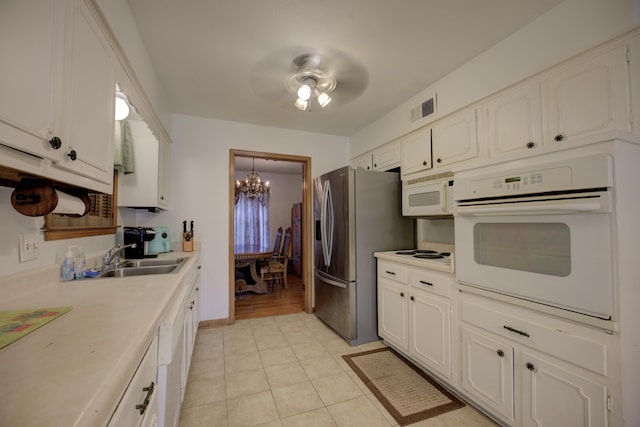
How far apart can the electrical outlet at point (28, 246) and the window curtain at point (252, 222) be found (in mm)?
5135

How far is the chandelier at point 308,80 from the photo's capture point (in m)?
2.01

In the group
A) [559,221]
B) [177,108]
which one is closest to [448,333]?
[559,221]

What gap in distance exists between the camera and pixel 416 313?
2.11 m

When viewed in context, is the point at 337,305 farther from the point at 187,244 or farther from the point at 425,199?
the point at 187,244

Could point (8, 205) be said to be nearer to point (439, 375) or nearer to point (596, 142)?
point (596, 142)

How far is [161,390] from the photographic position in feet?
3.26

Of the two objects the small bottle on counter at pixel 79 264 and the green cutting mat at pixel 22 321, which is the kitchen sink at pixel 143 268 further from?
the green cutting mat at pixel 22 321

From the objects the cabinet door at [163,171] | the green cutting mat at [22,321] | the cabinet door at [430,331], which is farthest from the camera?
the cabinet door at [163,171]

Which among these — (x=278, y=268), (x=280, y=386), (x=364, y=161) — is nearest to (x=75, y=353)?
(x=280, y=386)

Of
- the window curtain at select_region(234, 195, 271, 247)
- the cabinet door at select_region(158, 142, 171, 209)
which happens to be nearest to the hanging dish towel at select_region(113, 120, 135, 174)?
the cabinet door at select_region(158, 142, 171, 209)

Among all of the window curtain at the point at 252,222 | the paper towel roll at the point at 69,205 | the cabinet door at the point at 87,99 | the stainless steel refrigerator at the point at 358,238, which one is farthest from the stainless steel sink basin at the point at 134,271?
the window curtain at the point at 252,222

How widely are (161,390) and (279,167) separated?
536 cm

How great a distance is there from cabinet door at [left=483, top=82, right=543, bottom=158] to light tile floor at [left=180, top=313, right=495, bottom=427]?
1.74m

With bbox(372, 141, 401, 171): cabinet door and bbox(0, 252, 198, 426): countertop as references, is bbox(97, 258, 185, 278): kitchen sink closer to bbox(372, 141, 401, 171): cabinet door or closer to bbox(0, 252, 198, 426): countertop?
bbox(0, 252, 198, 426): countertop
